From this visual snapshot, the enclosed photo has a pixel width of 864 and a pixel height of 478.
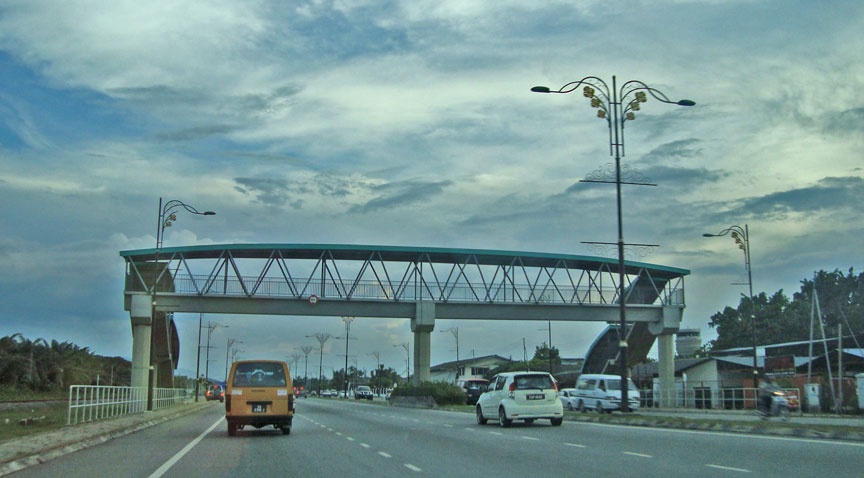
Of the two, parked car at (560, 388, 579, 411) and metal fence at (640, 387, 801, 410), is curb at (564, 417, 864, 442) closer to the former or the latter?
parked car at (560, 388, 579, 411)

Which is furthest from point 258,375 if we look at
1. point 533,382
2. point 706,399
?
point 706,399

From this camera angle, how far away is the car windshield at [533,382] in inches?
1010

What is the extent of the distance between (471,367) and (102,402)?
126235 mm

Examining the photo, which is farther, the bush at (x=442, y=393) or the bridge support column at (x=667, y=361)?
the bridge support column at (x=667, y=361)

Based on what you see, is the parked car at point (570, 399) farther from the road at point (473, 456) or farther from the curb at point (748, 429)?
the road at point (473, 456)

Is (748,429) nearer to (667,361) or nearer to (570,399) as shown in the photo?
(570,399)

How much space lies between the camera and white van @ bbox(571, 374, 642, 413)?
38.0m

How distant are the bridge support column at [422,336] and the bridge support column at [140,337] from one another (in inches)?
653

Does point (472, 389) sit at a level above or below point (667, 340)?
below

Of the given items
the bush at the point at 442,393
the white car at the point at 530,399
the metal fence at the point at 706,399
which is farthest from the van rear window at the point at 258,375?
the bush at the point at 442,393

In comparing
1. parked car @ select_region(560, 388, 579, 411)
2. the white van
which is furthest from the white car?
parked car @ select_region(560, 388, 579, 411)

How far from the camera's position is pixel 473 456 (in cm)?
1566

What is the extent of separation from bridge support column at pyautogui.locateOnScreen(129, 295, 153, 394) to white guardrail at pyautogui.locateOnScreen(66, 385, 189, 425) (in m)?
9.62

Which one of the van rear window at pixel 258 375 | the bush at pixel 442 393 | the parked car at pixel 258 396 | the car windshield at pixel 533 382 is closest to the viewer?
the parked car at pixel 258 396
